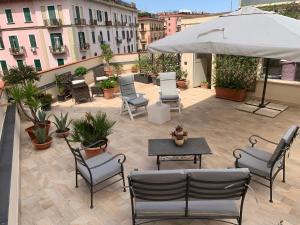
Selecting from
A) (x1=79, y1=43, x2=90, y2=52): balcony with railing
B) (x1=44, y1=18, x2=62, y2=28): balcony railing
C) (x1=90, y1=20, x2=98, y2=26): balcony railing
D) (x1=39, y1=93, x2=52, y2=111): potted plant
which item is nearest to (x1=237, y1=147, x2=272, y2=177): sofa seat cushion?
(x1=39, y1=93, x2=52, y2=111): potted plant

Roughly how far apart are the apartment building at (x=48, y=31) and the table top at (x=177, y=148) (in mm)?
20980

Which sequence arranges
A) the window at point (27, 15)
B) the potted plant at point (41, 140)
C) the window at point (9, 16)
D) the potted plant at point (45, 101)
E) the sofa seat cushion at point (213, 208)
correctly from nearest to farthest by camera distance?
the sofa seat cushion at point (213, 208) < the potted plant at point (41, 140) < the potted plant at point (45, 101) < the window at point (27, 15) < the window at point (9, 16)

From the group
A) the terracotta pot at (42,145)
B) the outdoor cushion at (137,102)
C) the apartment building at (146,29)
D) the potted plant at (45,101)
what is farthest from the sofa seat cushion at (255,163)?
the apartment building at (146,29)

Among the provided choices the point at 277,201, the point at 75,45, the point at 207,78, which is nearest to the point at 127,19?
the point at 75,45

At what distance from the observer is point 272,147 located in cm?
507

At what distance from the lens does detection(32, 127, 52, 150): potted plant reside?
5.30 meters

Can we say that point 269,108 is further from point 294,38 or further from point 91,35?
point 91,35

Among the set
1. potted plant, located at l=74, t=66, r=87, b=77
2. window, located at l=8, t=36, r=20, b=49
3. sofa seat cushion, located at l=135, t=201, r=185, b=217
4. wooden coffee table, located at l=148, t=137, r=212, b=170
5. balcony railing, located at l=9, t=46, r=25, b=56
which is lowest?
sofa seat cushion, located at l=135, t=201, r=185, b=217

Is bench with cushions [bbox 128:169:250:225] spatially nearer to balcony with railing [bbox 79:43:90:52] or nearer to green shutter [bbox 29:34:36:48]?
balcony with railing [bbox 79:43:90:52]

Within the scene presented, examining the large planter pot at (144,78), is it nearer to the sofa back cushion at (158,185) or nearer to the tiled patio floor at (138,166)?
the tiled patio floor at (138,166)

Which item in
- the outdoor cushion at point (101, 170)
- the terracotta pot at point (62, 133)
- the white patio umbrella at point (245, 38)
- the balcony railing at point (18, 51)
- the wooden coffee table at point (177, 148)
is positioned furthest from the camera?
the balcony railing at point (18, 51)

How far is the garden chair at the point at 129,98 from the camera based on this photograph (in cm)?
699

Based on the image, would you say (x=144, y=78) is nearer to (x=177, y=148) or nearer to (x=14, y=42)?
(x=177, y=148)

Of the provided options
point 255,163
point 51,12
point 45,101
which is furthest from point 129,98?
point 51,12
